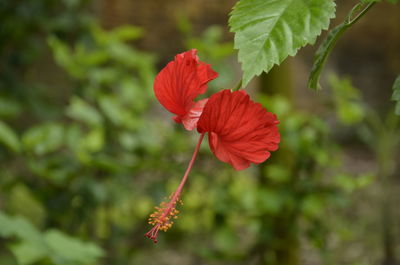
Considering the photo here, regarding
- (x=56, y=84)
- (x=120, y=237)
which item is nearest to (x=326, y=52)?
Result: (x=120, y=237)

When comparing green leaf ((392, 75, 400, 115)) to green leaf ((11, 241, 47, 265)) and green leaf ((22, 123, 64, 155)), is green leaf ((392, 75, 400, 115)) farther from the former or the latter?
green leaf ((22, 123, 64, 155))

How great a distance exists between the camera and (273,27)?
0.44 metres

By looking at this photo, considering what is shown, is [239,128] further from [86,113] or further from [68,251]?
[86,113]

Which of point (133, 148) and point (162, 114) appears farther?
point (162, 114)

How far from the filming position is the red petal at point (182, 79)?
1.51ft

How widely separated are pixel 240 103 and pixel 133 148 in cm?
147

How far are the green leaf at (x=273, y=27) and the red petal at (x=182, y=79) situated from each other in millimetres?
38

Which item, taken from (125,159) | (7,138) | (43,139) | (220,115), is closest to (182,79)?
(220,115)

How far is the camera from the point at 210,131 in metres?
0.46

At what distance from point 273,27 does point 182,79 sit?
0.08 m

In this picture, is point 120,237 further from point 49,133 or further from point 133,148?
point 49,133

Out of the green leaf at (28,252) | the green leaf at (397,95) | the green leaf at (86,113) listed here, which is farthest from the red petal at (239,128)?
the green leaf at (86,113)

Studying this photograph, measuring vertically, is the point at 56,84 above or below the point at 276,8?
above

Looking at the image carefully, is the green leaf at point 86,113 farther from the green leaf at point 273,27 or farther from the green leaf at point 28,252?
the green leaf at point 273,27
